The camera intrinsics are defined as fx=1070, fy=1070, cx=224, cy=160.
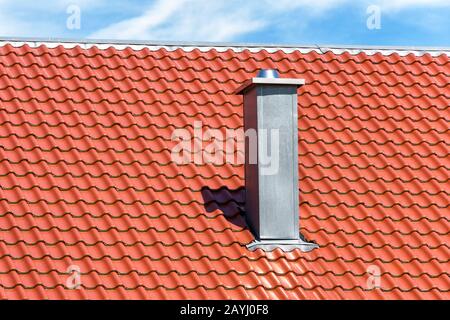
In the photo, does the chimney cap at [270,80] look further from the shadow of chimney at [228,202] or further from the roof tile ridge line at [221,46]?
the roof tile ridge line at [221,46]

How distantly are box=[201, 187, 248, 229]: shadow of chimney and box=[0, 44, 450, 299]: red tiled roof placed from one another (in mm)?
18

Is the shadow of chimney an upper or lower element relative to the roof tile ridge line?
lower

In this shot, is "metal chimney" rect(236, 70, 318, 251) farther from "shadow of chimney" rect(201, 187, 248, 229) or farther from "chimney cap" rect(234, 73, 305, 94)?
"shadow of chimney" rect(201, 187, 248, 229)

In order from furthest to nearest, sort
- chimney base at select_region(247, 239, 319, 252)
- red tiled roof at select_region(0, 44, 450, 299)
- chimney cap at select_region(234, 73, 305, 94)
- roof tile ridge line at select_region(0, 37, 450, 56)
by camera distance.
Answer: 1. roof tile ridge line at select_region(0, 37, 450, 56)
2. chimney cap at select_region(234, 73, 305, 94)
3. chimney base at select_region(247, 239, 319, 252)
4. red tiled roof at select_region(0, 44, 450, 299)

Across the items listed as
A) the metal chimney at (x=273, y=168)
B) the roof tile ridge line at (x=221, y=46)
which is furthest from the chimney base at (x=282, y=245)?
the roof tile ridge line at (x=221, y=46)

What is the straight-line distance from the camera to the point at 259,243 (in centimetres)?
1155

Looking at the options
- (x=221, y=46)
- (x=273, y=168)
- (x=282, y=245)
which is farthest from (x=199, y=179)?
(x=221, y=46)

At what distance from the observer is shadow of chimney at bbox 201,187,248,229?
11898mm

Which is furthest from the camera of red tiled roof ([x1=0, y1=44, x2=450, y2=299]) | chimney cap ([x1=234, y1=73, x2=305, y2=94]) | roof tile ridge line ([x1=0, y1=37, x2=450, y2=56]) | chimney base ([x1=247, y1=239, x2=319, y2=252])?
roof tile ridge line ([x1=0, y1=37, x2=450, y2=56])

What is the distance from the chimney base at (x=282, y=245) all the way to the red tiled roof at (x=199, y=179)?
88 mm

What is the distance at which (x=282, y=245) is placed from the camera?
38.1ft

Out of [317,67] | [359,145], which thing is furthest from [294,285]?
[317,67]

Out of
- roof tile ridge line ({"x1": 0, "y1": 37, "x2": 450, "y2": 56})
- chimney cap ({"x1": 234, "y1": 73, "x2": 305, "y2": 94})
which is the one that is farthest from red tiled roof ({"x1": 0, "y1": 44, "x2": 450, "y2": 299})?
chimney cap ({"x1": 234, "y1": 73, "x2": 305, "y2": 94})

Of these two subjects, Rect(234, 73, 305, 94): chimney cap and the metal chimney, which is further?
Rect(234, 73, 305, 94): chimney cap
